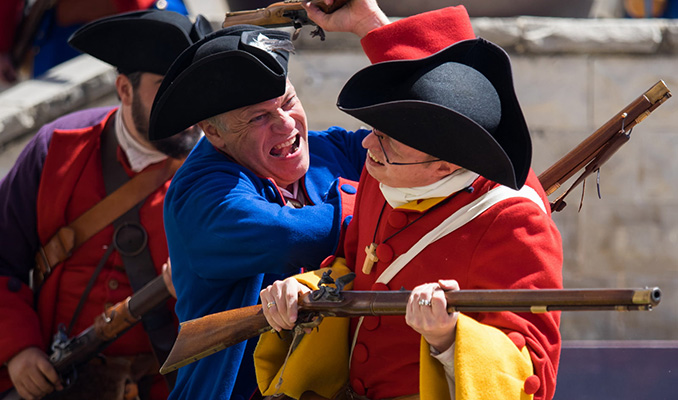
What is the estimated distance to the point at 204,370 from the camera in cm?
357

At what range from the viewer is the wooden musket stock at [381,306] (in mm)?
2268

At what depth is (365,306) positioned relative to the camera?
2766 millimetres

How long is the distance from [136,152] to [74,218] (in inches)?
17.2

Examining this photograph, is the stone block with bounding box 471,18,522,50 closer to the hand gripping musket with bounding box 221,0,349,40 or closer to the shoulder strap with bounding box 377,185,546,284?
the hand gripping musket with bounding box 221,0,349,40

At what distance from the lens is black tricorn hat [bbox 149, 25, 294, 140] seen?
341 cm

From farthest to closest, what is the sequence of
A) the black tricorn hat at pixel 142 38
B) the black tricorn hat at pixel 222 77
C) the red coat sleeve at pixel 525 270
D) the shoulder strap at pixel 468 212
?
the black tricorn hat at pixel 142 38, the black tricorn hat at pixel 222 77, the shoulder strap at pixel 468 212, the red coat sleeve at pixel 525 270

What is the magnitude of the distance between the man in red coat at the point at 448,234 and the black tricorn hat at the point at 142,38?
175 cm

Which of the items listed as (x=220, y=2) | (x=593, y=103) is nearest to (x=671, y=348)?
(x=593, y=103)

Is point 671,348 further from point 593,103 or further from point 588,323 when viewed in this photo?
point 593,103

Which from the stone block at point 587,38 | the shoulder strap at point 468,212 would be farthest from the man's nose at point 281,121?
the stone block at point 587,38

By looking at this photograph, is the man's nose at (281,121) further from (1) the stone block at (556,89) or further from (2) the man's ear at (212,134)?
(1) the stone block at (556,89)

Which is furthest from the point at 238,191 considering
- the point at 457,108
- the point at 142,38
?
the point at 142,38

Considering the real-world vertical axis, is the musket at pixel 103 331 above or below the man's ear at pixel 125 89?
below

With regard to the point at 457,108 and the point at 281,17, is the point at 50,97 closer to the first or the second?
the point at 281,17
